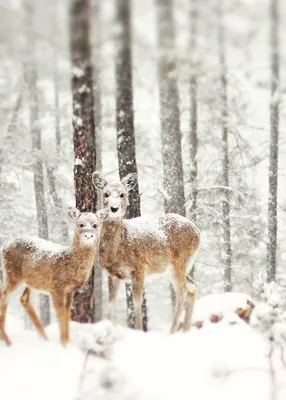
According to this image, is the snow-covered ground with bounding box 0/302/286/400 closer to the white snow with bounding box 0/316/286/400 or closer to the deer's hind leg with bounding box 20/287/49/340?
the white snow with bounding box 0/316/286/400

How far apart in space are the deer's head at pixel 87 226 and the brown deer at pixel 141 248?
1.70ft

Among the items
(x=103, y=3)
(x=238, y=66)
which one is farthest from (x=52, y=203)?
(x=103, y=3)

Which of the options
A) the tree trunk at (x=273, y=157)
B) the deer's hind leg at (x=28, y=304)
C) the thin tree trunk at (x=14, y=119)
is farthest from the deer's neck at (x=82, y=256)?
the tree trunk at (x=273, y=157)

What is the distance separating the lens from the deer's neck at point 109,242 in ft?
25.4

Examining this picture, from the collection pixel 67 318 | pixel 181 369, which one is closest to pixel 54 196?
pixel 67 318

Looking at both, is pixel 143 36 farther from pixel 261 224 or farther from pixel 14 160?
pixel 261 224

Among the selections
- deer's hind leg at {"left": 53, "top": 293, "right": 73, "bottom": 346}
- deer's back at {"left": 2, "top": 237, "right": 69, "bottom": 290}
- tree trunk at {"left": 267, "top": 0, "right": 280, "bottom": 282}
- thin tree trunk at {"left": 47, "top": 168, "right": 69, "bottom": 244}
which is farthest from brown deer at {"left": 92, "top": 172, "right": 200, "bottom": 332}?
thin tree trunk at {"left": 47, "top": 168, "right": 69, "bottom": 244}

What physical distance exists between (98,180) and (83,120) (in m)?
1.05

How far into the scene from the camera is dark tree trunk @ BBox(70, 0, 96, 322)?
7.64 meters

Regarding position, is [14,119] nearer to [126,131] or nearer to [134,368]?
[126,131]

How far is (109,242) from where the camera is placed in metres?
7.74

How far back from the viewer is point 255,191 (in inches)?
701

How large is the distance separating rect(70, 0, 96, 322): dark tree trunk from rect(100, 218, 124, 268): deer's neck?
429 mm

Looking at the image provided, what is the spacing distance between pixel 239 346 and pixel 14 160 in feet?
30.8
